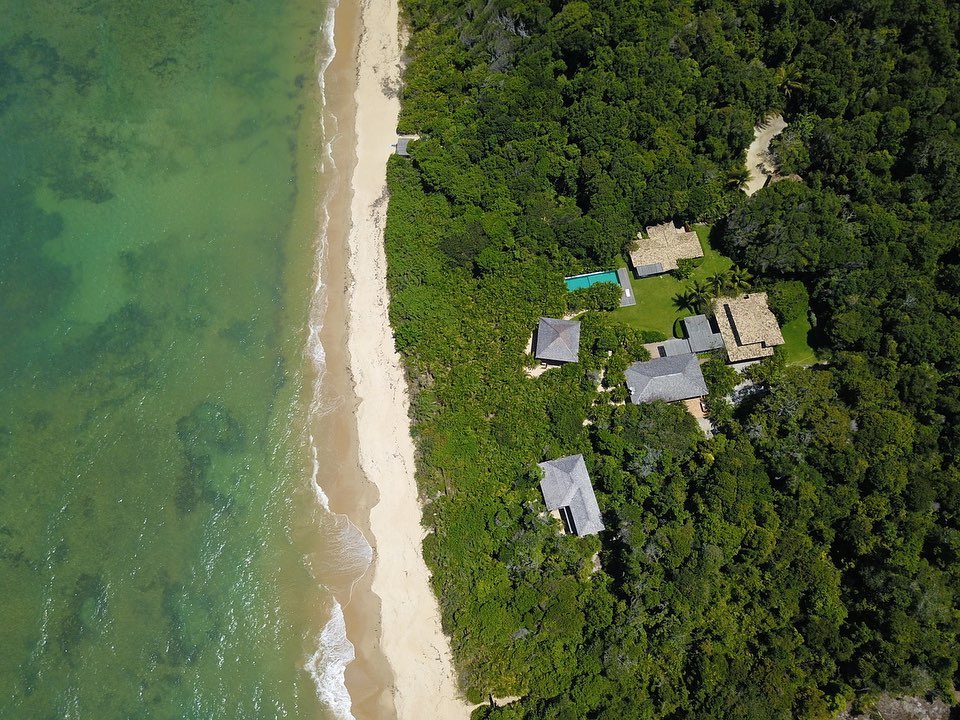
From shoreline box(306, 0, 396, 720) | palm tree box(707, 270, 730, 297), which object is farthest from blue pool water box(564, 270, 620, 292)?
shoreline box(306, 0, 396, 720)

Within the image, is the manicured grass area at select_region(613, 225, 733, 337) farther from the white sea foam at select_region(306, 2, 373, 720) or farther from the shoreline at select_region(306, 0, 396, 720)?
the white sea foam at select_region(306, 2, 373, 720)

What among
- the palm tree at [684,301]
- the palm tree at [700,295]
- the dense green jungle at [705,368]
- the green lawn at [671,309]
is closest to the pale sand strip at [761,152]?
the dense green jungle at [705,368]

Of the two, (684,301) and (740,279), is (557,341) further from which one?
(740,279)

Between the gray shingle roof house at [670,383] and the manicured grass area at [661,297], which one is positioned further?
the manicured grass area at [661,297]

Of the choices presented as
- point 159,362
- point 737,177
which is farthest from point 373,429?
point 737,177

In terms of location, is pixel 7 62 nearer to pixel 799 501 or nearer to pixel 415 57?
pixel 415 57

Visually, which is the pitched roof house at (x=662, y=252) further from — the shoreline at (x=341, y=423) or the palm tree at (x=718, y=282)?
the shoreline at (x=341, y=423)
